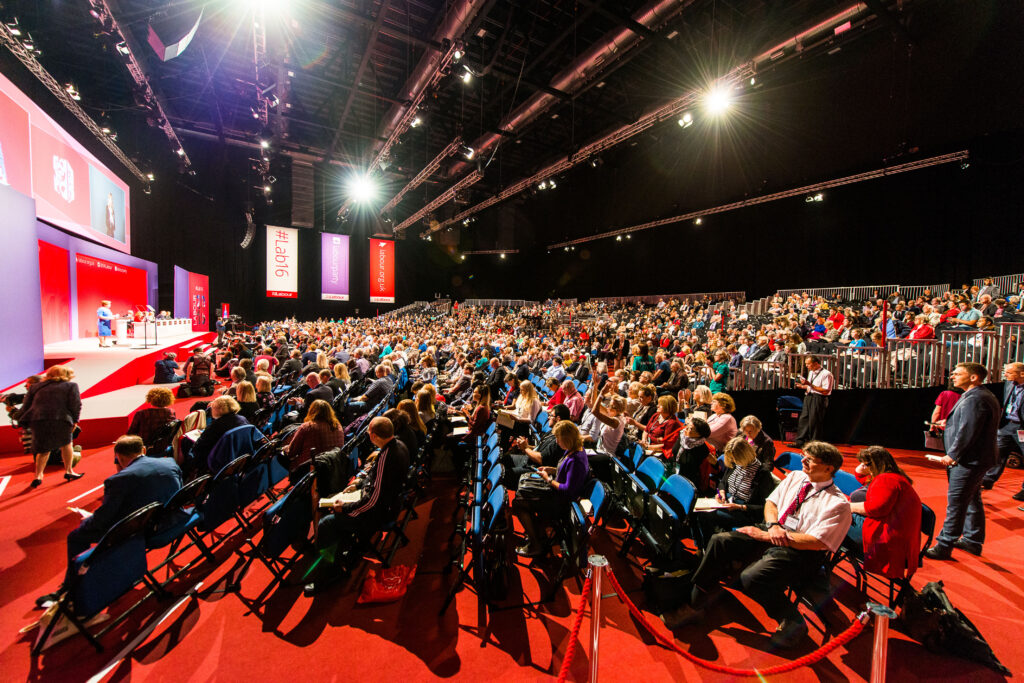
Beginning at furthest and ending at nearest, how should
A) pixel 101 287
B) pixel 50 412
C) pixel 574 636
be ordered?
pixel 101 287, pixel 50 412, pixel 574 636

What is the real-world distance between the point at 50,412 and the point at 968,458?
327 inches

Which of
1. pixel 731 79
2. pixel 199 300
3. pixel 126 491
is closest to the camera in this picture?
pixel 126 491

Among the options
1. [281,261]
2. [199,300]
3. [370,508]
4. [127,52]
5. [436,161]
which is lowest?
[370,508]

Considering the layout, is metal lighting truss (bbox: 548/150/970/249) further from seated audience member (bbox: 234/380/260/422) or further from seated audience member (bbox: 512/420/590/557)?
seated audience member (bbox: 234/380/260/422)

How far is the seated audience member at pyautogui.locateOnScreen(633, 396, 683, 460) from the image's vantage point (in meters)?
4.00

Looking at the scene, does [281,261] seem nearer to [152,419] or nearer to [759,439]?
[152,419]

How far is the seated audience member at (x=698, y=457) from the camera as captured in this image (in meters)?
3.43

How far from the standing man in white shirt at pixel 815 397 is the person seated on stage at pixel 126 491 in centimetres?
719

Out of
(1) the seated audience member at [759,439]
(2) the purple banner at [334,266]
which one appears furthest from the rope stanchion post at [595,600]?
→ (2) the purple banner at [334,266]

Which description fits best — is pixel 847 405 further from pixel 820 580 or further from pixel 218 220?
pixel 218 220

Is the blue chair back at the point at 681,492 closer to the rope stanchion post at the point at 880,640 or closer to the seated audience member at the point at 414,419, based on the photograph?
the rope stanchion post at the point at 880,640

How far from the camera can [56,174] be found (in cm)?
805

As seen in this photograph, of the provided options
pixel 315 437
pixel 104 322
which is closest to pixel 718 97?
pixel 315 437

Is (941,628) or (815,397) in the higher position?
(815,397)
